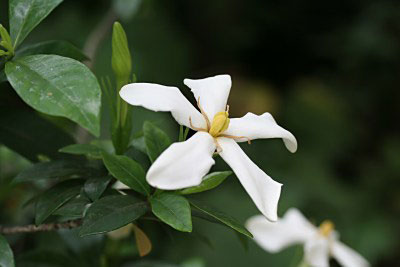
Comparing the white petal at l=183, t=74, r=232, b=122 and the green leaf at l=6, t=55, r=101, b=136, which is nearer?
the green leaf at l=6, t=55, r=101, b=136

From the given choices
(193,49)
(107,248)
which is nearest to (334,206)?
(193,49)

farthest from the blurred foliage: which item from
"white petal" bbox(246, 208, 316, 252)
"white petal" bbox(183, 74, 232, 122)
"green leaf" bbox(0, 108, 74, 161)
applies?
"white petal" bbox(183, 74, 232, 122)

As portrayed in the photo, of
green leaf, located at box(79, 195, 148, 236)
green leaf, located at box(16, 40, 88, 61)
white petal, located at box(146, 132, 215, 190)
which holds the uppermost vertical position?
green leaf, located at box(16, 40, 88, 61)

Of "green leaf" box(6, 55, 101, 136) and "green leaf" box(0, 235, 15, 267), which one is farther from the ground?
"green leaf" box(6, 55, 101, 136)

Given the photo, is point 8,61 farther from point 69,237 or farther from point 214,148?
point 69,237

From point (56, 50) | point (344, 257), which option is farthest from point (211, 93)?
point (344, 257)

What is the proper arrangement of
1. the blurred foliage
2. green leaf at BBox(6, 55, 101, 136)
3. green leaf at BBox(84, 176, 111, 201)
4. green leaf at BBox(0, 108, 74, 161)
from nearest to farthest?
green leaf at BBox(6, 55, 101, 136) < green leaf at BBox(84, 176, 111, 201) < green leaf at BBox(0, 108, 74, 161) < the blurred foliage

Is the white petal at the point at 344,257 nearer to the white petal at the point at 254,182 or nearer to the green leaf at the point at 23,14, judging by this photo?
the white petal at the point at 254,182

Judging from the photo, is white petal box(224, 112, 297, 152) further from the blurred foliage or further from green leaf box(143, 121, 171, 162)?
the blurred foliage
